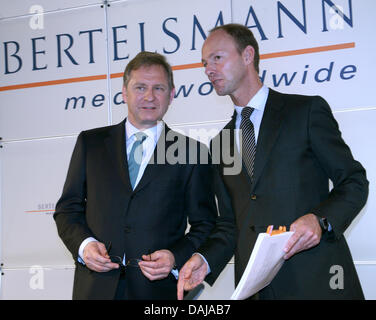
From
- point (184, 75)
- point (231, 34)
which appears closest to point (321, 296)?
point (231, 34)

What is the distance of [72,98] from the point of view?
387 cm

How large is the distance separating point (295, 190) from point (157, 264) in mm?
674

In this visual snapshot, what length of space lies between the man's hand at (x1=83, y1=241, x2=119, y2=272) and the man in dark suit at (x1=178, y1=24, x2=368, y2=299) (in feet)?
1.17

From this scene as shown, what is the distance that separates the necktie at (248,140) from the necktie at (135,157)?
0.53 meters

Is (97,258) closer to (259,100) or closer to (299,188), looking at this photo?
(299,188)

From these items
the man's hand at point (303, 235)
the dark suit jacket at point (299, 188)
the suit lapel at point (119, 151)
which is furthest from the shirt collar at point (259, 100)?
the man's hand at point (303, 235)

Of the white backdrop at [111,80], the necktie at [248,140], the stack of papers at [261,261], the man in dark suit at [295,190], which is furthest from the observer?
the white backdrop at [111,80]

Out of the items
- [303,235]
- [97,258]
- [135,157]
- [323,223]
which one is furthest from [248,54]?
[97,258]

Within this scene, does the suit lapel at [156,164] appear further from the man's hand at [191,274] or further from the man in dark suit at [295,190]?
the man's hand at [191,274]

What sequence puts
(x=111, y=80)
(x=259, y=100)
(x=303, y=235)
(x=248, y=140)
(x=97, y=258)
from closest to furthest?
(x=303, y=235) → (x=97, y=258) → (x=248, y=140) → (x=259, y=100) → (x=111, y=80)

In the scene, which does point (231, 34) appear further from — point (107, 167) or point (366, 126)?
point (366, 126)

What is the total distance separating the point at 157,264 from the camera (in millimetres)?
2117

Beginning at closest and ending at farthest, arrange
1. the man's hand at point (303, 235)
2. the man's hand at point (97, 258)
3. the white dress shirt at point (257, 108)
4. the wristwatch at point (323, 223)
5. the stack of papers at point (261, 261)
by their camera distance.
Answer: the stack of papers at point (261, 261), the man's hand at point (303, 235), the wristwatch at point (323, 223), the man's hand at point (97, 258), the white dress shirt at point (257, 108)

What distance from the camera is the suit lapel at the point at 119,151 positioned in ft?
7.93
